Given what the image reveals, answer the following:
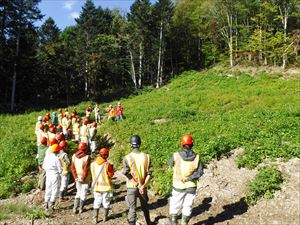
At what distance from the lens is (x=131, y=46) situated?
52.6 meters

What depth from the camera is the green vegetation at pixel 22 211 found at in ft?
32.4

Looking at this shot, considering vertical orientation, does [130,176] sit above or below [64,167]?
above

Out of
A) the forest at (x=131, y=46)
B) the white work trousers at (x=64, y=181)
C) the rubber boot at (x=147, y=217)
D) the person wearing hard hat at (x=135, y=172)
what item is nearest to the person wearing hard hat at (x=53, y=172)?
the white work trousers at (x=64, y=181)

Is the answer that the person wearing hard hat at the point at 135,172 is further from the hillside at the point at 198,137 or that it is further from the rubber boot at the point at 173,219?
the hillside at the point at 198,137

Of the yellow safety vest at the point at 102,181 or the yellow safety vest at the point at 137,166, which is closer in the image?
the yellow safety vest at the point at 137,166

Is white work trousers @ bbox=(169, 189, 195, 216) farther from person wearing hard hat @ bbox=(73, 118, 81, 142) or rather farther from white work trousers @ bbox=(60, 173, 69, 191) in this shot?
person wearing hard hat @ bbox=(73, 118, 81, 142)

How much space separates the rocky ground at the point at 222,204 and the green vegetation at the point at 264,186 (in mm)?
145

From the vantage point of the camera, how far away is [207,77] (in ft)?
151

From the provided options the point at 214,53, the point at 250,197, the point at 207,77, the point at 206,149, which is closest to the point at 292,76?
the point at 207,77

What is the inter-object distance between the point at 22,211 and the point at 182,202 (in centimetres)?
508

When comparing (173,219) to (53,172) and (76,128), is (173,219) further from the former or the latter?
(76,128)

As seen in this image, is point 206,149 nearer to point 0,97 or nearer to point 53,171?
point 53,171

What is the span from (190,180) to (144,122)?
14430 mm

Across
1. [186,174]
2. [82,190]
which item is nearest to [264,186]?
[186,174]
